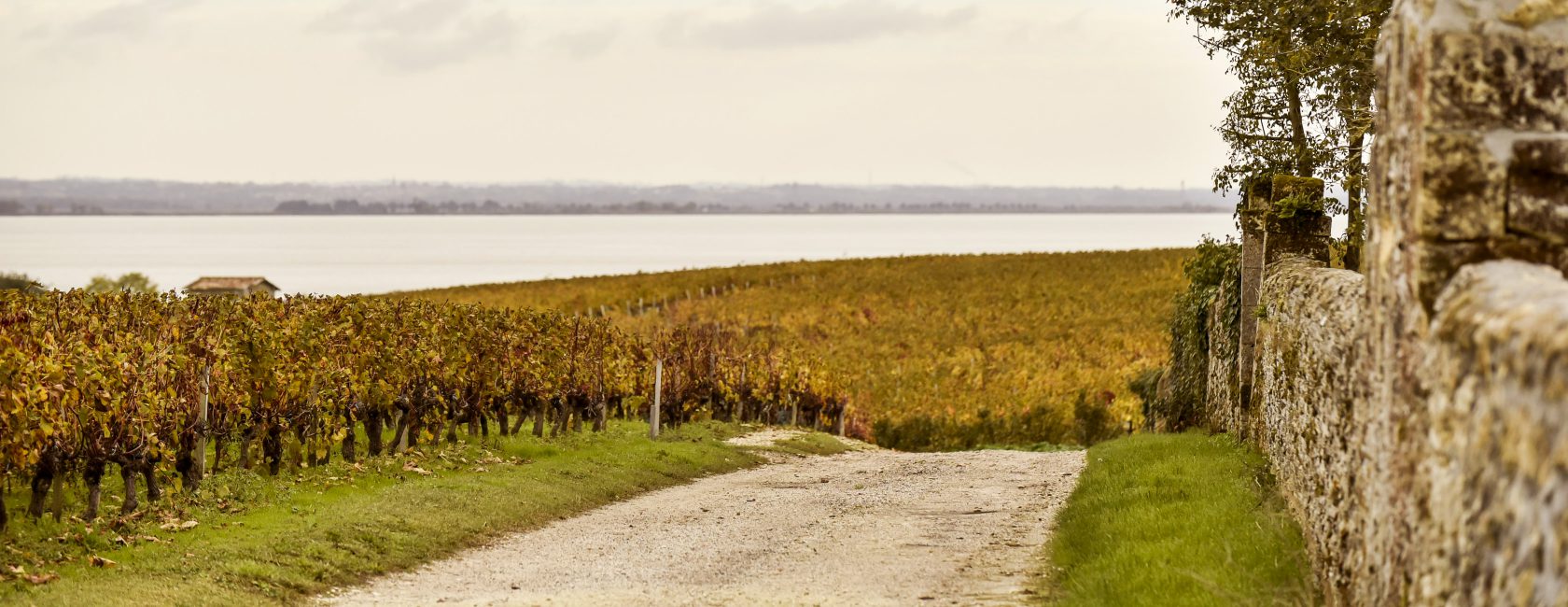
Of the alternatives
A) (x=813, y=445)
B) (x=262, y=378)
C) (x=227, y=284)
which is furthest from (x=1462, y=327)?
(x=227, y=284)

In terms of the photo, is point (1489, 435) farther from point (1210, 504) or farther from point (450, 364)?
point (450, 364)

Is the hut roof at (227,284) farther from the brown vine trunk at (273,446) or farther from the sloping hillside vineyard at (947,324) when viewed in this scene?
the brown vine trunk at (273,446)

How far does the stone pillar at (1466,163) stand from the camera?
7410mm

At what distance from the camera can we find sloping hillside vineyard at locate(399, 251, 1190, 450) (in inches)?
1513

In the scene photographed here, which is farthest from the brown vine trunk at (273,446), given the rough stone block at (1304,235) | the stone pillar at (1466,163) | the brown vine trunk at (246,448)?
the stone pillar at (1466,163)

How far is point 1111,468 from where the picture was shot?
2014 cm

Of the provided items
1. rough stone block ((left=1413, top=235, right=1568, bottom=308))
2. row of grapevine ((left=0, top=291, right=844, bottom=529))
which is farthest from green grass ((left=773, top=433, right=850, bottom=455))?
rough stone block ((left=1413, top=235, right=1568, bottom=308))

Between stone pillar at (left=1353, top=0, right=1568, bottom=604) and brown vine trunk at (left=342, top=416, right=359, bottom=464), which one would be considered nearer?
stone pillar at (left=1353, top=0, right=1568, bottom=604)

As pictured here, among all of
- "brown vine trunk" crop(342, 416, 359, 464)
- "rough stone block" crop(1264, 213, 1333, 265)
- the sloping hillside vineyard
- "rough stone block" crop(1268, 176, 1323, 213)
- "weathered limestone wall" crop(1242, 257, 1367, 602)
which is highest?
"rough stone block" crop(1268, 176, 1323, 213)

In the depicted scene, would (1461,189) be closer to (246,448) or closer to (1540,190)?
(1540,190)

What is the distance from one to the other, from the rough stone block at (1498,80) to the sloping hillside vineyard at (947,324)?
27.4 metres

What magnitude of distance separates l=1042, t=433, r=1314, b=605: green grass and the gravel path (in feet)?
1.83

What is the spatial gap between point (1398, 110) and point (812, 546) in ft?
28.1

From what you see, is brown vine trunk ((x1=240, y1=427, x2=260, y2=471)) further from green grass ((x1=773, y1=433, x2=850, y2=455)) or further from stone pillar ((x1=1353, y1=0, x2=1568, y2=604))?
stone pillar ((x1=1353, y1=0, x2=1568, y2=604))
